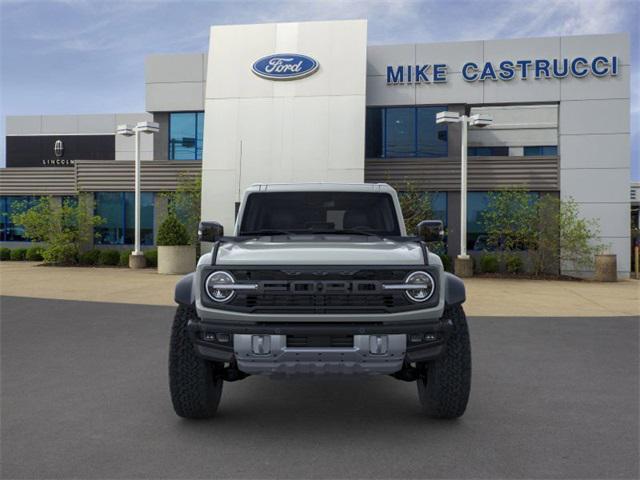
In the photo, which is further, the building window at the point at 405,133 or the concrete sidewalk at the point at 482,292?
the building window at the point at 405,133

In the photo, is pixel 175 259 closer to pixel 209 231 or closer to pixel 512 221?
pixel 512 221

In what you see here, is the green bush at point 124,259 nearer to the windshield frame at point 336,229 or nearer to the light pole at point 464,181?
the light pole at point 464,181

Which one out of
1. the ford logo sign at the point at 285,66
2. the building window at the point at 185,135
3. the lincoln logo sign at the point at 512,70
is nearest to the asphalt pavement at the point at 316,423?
the ford logo sign at the point at 285,66

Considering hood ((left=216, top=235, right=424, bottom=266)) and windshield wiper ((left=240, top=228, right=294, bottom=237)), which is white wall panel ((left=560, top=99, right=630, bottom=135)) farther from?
hood ((left=216, top=235, right=424, bottom=266))

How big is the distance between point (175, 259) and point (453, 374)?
1627cm

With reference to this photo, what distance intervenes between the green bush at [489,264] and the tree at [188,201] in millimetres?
10863

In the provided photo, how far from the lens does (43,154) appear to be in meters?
45.1

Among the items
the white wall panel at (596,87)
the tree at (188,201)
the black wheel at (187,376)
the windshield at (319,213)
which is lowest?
the black wheel at (187,376)

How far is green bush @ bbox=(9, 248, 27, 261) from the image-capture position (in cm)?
2647

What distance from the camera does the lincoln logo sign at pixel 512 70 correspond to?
2136cm

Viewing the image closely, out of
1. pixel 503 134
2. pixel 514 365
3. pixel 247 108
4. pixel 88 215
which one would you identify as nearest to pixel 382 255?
pixel 514 365

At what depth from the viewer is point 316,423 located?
14.7ft

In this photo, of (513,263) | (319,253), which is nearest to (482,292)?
(513,263)

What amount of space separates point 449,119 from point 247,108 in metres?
7.28
